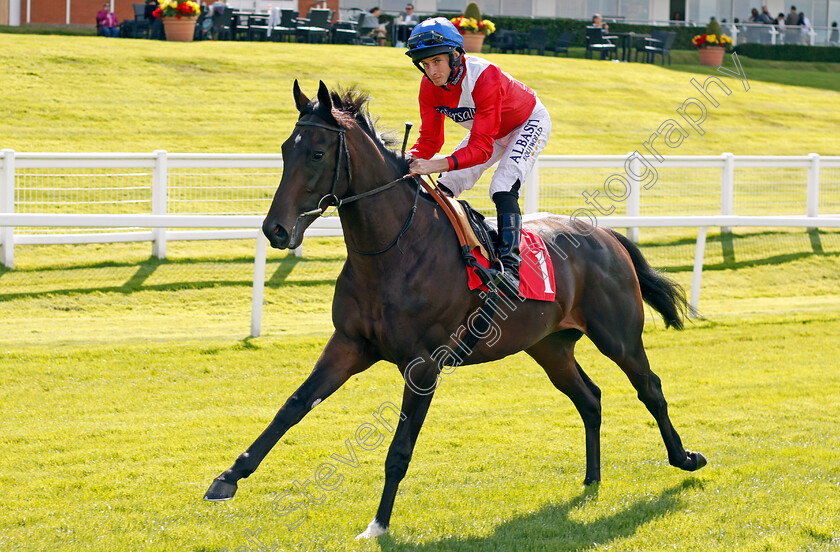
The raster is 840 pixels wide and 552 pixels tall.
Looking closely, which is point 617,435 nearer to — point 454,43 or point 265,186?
point 454,43

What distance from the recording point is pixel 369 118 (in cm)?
389

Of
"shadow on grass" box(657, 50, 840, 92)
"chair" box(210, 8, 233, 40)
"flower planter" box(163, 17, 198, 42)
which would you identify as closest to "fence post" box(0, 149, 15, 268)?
"flower planter" box(163, 17, 198, 42)

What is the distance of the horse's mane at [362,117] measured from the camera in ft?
12.3

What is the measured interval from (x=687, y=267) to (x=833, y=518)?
6839 millimetres

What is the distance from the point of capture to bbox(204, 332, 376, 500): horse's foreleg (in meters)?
3.53

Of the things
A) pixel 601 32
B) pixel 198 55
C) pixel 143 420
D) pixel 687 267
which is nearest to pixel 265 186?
pixel 687 267

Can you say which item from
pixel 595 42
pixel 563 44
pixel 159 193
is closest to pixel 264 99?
pixel 159 193

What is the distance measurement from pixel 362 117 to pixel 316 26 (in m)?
19.9

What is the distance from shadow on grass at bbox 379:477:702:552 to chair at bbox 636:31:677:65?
74.6 feet

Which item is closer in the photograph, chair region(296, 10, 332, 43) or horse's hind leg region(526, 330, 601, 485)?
horse's hind leg region(526, 330, 601, 485)

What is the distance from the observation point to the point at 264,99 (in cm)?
1650

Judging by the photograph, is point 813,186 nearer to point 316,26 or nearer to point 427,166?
point 427,166

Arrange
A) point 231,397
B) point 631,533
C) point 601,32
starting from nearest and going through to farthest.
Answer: point 631,533 → point 231,397 → point 601,32

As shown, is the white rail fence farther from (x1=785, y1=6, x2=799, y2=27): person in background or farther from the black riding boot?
(x1=785, y1=6, x2=799, y2=27): person in background
